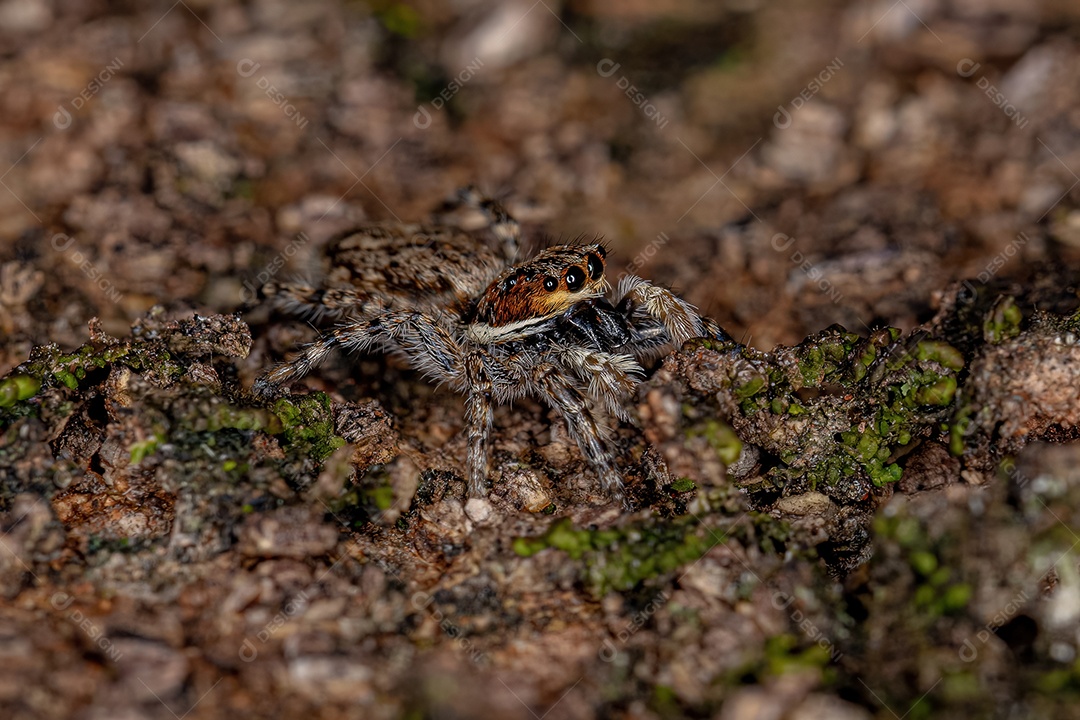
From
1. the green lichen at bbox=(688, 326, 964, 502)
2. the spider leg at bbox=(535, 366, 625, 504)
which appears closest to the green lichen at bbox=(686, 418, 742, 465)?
the green lichen at bbox=(688, 326, 964, 502)

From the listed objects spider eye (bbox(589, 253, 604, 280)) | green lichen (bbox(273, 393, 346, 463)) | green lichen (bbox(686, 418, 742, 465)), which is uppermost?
spider eye (bbox(589, 253, 604, 280))

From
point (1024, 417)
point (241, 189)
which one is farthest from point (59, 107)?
point (1024, 417)

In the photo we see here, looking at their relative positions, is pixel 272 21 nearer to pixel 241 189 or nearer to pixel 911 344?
pixel 241 189

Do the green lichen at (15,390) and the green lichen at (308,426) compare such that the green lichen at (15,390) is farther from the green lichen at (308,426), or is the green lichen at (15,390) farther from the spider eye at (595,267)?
the spider eye at (595,267)

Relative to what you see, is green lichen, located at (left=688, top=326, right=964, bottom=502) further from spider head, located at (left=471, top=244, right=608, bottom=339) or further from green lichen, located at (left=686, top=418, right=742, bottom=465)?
spider head, located at (left=471, top=244, right=608, bottom=339)

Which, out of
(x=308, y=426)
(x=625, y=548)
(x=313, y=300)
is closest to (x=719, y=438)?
Result: (x=625, y=548)

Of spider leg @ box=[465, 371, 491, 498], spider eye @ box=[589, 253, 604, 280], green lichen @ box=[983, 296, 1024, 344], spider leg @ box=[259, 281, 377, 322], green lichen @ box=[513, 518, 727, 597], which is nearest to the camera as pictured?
green lichen @ box=[513, 518, 727, 597]
